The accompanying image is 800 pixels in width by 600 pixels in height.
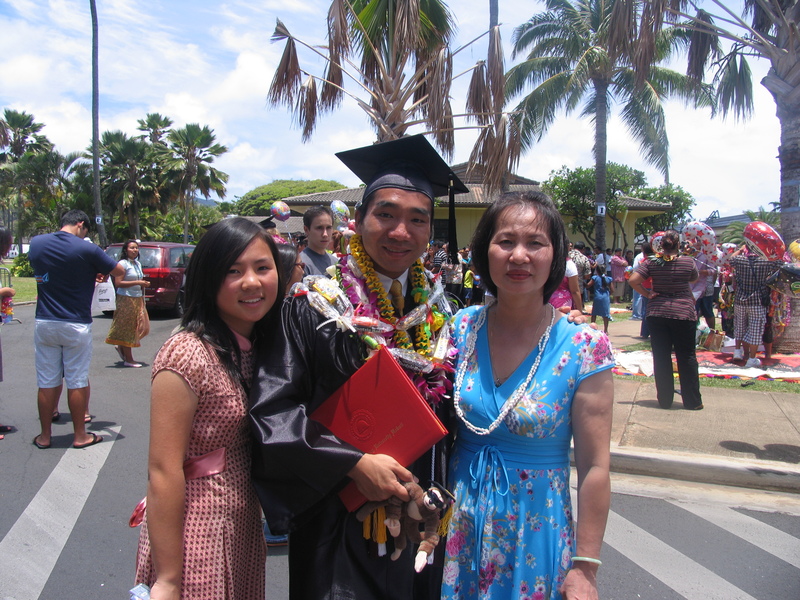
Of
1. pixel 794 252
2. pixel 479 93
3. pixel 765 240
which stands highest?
pixel 479 93

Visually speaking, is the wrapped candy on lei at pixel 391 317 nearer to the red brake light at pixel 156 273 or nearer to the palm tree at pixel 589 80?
the red brake light at pixel 156 273

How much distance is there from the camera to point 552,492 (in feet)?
5.14

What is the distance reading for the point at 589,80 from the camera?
17812 mm

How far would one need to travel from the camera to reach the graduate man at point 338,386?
148 cm

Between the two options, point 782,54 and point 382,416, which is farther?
point 782,54

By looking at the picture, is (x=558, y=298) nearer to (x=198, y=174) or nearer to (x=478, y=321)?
(x=478, y=321)

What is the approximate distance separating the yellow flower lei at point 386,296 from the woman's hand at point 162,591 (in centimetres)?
90

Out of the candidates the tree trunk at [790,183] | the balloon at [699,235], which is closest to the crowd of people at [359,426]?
the balloon at [699,235]

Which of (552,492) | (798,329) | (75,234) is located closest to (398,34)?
(75,234)

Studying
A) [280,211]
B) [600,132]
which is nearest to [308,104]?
[280,211]

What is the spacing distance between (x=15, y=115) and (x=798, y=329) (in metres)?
37.8

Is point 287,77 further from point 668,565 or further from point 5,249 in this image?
point 668,565

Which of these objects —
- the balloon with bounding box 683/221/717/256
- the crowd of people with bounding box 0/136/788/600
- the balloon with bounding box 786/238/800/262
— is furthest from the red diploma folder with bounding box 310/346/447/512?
the balloon with bounding box 786/238/800/262

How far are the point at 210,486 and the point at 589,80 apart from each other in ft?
62.5
